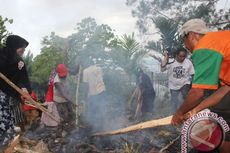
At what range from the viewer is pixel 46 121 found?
365 inches

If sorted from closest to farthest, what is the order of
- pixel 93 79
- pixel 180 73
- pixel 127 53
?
pixel 93 79, pixel 180 73, pixel 127 53

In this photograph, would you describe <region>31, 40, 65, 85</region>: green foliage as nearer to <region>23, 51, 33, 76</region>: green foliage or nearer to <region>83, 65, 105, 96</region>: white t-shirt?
<region>23, 51, 33, 76</region>: green foliage

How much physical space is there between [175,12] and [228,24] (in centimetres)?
252

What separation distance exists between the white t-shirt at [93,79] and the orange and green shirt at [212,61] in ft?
17.9

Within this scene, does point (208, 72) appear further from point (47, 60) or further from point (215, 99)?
point (47, 60)

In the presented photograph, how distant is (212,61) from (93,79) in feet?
18.4

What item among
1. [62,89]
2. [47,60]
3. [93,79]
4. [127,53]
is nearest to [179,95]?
[93,79]

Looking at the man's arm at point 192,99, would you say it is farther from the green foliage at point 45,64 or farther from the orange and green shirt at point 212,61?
the green foliage at point 45,64

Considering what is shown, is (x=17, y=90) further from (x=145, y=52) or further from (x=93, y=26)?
(x=145, y=52)

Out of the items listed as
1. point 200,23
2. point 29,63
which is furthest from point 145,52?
point 200,23

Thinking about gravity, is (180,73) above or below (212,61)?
below

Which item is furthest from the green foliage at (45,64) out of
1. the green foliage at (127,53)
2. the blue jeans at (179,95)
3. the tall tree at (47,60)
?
the blue jeans at (179,95)

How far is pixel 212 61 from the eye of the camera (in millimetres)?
3467

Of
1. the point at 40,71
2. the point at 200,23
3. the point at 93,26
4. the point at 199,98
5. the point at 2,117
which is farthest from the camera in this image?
the point at 40,71
